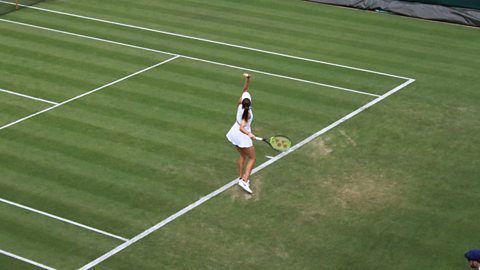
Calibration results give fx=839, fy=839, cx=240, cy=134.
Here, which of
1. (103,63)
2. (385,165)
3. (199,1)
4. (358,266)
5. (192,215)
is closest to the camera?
(358,266)

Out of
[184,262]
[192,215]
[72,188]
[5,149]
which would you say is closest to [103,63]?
[5,149]

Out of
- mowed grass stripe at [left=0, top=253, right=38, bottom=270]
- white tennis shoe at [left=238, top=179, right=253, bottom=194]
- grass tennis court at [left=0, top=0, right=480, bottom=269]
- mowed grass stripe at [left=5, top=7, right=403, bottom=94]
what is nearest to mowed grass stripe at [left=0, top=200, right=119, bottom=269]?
grass tennis court at [left=0, top=0, right=480, bottom=269]

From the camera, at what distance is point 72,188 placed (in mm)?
17422

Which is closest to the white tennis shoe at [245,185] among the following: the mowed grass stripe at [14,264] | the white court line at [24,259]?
the white court line at [24,259]

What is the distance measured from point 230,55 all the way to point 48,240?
11086 mm

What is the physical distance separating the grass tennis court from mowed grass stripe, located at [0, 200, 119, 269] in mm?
37

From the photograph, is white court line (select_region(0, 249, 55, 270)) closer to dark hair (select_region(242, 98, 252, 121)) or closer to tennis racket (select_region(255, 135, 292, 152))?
dark hair (select_region(242, 98, 252, 121))

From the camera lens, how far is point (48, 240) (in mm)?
15539

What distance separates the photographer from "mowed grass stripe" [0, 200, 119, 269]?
1505 cm

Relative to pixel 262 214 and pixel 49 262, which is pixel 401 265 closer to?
pixel 262 214

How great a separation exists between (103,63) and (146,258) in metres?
10.6

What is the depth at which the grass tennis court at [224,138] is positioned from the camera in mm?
15500

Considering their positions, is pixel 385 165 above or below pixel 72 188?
above

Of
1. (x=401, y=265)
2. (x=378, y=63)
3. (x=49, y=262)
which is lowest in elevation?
(x=49, y=262)
